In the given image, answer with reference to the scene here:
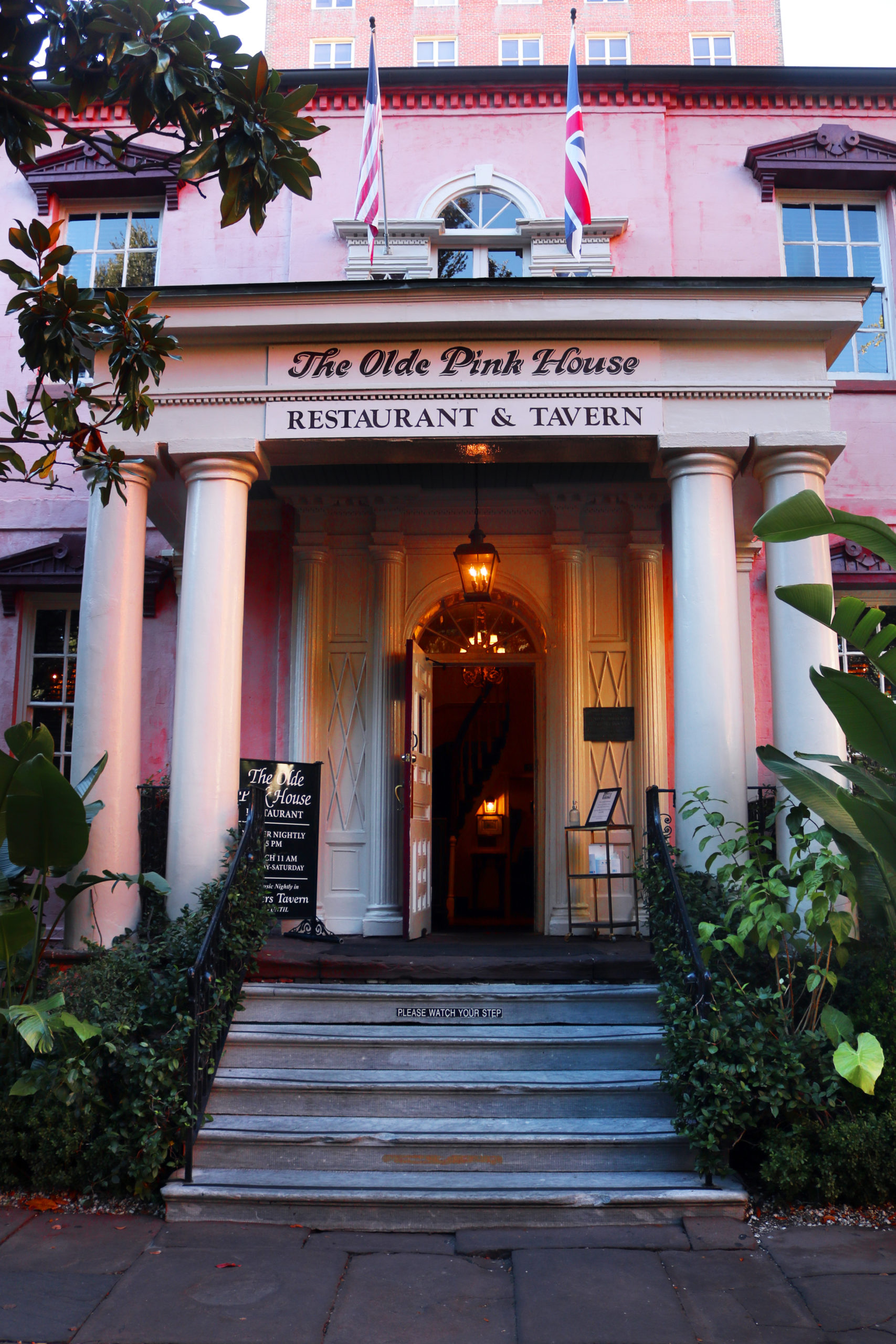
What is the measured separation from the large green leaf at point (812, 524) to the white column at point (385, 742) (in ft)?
14.1

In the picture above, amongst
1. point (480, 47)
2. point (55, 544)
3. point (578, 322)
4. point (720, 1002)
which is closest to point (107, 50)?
point (578, 322)

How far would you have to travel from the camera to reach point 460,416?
7.66m

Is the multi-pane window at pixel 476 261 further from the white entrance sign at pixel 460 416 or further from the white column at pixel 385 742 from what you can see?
the white entrance sign at pixel 460 416

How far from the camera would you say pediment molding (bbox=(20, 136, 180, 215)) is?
35.4 feet

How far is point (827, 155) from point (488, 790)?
9.53 meters

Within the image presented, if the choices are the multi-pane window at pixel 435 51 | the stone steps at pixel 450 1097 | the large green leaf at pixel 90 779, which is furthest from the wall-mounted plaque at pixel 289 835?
the multi-pane window at pixel 435 51

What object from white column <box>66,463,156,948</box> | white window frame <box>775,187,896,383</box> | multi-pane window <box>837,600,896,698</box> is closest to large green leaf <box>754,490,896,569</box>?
multi-pane window <box>837,600,896,698</box>

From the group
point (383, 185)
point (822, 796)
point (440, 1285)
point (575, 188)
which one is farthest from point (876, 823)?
point (383, 185)

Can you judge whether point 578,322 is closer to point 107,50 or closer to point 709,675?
point 709,675

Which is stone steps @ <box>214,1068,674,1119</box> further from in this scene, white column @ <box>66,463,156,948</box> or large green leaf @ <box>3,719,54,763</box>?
large green leaf @ <box>3,719,54,763</box>

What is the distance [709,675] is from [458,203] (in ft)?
20.8

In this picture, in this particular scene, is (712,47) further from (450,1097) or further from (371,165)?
(450,1097)

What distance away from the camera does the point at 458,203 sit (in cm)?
1088

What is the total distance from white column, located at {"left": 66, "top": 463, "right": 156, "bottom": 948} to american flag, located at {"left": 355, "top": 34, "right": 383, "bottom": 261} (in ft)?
10.9
